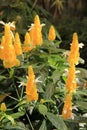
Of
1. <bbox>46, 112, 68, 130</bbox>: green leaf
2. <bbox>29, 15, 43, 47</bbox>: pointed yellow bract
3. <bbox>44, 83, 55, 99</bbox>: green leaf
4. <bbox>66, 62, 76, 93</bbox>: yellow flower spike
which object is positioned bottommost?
<bbox>46, 112, 68, 130</bbox>: green leaf

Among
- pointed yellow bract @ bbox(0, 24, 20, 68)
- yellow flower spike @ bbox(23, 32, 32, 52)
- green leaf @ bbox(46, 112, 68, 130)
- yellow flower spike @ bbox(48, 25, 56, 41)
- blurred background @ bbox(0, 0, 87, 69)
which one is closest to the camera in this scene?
green leaf @ bbox(46, 112, 68, 130)

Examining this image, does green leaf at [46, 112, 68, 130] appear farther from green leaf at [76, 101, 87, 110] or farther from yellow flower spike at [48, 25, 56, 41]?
yellow flower spike at [48, 25, 56, 41]

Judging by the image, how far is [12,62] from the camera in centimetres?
187

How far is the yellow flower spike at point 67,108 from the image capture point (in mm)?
1788

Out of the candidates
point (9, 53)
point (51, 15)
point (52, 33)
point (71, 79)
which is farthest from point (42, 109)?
point (51, 15)

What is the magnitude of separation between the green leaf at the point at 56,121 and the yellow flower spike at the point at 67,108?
0.05m

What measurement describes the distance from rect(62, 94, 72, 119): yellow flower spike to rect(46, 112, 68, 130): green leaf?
0.05m

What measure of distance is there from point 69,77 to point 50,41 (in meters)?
0.42

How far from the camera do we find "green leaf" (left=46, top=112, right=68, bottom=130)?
173cm

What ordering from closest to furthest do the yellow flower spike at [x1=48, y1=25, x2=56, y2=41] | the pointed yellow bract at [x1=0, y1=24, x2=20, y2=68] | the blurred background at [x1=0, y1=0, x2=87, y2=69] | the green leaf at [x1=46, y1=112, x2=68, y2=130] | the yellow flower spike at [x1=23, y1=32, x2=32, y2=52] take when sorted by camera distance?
1. the green leaf at [x1=46, y1=112, x2=68, y2=130]
2. the pointed yellow bract at [x1=0, y1=24, x2=20, y2=68]
3. the yellow flower spike at [x1=23, y1=32, x2=32, y2=52]
4. the yellow flower spike at [x1=48, y1=25, x2=56, y2=41]
5. the blurred background at [x1=0, y1=0, x2=87, y2=69]

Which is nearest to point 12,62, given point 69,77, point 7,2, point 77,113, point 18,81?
point 18,81

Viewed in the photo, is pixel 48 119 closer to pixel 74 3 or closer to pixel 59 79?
pixel 59 79

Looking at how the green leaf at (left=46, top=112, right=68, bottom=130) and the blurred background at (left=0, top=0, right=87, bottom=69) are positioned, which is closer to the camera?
the green leaf at (left=46, top=112, right=68, bottom=130)

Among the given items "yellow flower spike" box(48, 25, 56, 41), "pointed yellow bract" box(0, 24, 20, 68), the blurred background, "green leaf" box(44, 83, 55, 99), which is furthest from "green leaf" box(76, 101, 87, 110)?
the blurred background
